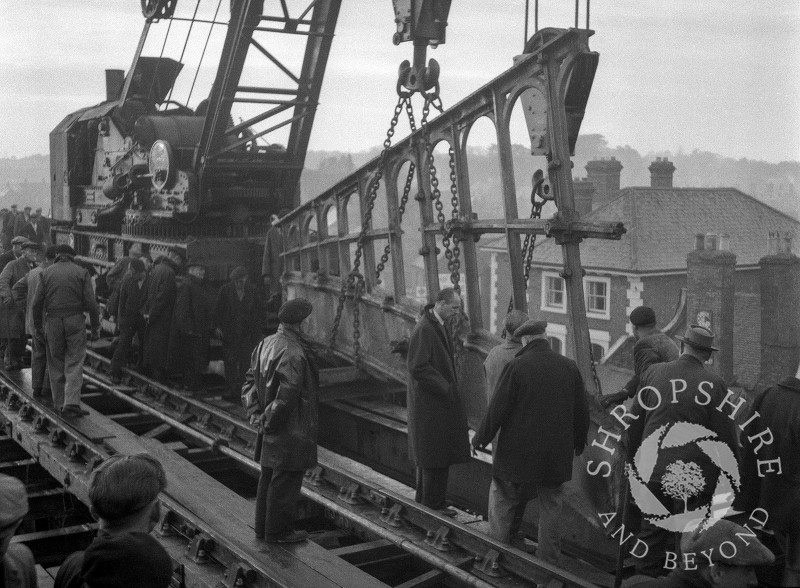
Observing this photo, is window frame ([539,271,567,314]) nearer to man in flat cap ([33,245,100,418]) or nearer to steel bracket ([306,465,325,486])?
man in flat cap ([33,245,100,418])

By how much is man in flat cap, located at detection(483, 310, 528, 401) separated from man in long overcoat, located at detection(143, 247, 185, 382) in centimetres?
594

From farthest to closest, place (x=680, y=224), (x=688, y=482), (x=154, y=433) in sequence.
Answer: (x=680, y=224), (x=154, y=433), (x=688, y=482)

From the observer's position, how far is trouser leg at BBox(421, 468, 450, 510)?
6.78 metres

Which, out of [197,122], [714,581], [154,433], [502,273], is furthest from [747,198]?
[714,581]

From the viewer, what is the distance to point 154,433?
9.26m

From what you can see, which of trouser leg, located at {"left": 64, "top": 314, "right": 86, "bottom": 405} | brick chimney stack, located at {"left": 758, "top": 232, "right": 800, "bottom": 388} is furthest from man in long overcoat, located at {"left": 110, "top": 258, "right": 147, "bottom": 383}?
brick chimney stack, located at {"left": 758, "top": 232, "right": 800, "bottom": 388}

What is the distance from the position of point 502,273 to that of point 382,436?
19.6 m

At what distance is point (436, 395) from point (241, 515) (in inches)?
69.0

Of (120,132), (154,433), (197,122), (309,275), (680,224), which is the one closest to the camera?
(154,433)

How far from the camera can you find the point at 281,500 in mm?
5902

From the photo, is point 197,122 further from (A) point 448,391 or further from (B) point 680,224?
(B) point 680,224

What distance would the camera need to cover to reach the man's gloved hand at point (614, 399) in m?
5.93

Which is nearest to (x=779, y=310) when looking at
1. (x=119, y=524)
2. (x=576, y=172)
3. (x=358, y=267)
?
(x=358, y=267)

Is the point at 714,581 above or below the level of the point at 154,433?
above
